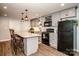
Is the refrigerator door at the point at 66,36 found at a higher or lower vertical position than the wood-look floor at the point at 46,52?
higher

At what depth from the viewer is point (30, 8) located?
201cm

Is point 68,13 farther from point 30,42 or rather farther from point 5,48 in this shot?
point 5,48

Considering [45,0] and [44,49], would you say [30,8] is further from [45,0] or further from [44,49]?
[44,49]

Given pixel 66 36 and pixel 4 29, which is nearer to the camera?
pixel 4 29

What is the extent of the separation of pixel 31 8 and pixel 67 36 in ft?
3.15

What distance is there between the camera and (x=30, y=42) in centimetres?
212

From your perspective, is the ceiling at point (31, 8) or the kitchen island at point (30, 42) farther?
the kitchen island at point (30, 42)

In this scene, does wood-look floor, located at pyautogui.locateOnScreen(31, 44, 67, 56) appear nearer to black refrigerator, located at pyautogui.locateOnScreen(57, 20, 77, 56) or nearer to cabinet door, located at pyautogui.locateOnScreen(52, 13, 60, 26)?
black refrigerator, located at pyautogui.locateOnScreen(57, 20, 77, 56)

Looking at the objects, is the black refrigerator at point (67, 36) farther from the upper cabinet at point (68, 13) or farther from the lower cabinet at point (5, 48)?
the lower cabinet at point (5, 48)

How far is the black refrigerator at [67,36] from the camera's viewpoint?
200cm

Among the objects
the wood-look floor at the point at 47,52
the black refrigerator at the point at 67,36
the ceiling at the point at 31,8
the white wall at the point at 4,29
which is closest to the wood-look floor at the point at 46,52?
the wood-look floor at the point at 47,52

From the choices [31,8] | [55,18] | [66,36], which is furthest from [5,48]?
[66,36]

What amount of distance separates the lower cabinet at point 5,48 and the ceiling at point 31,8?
22.3 inches

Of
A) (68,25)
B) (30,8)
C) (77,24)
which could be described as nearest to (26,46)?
(30,8)
